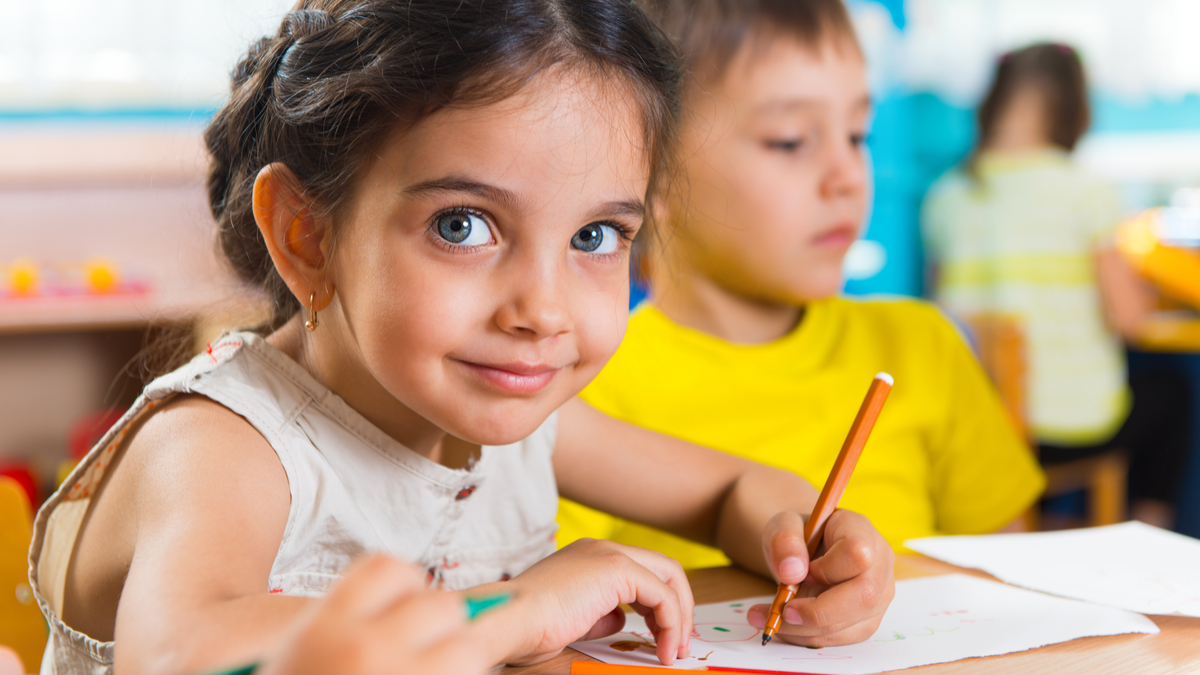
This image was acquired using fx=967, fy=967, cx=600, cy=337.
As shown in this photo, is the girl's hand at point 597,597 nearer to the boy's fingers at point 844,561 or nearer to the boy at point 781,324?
the boy's fingers at point 844,561

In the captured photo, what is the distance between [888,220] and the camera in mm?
3684

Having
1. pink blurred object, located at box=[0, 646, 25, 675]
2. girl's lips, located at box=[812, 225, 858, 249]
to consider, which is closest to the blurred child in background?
girl's lips, located at box=[812, 225, 858, 249]

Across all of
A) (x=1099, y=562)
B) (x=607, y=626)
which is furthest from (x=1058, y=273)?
(x=607, y=626)

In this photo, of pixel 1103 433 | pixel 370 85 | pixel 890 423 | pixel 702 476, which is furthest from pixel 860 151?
pixel 1103 433

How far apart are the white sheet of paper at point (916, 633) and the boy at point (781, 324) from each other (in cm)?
36

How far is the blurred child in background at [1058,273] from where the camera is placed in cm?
249

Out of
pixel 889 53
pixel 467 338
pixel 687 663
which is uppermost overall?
pixel 889 53

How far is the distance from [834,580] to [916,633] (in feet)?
0.19

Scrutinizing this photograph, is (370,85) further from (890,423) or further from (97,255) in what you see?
(97,255)

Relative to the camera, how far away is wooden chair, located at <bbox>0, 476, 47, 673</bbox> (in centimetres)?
77

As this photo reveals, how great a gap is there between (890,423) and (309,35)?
726 mm

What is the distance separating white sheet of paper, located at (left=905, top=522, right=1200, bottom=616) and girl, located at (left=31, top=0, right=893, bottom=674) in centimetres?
15

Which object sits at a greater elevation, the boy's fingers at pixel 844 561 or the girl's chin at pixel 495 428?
the girl's chin at pixel 495 428

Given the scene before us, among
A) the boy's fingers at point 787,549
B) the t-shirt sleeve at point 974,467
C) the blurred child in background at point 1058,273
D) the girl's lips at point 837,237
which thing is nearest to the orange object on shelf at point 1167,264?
the blurred child in background at point 1058,273
